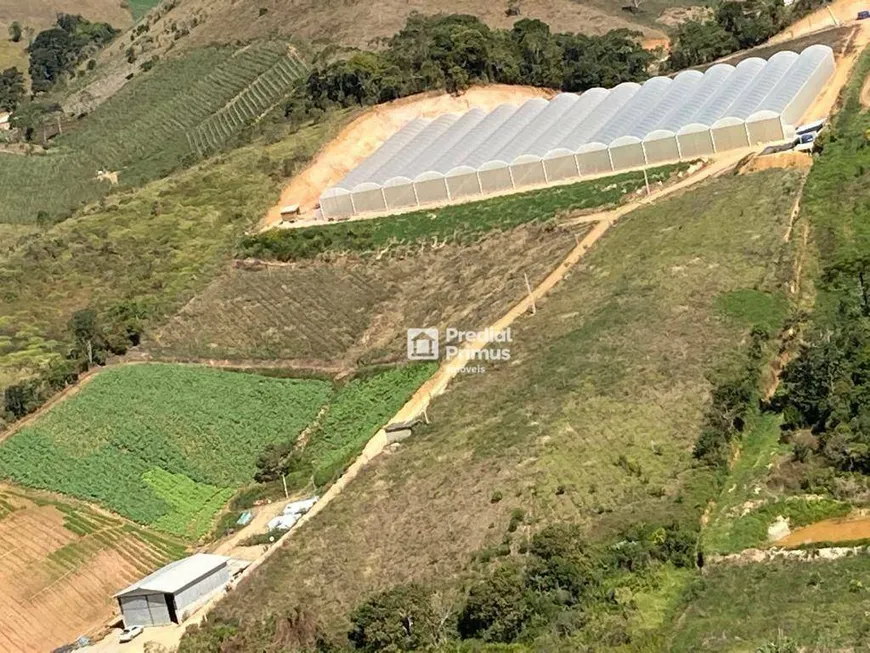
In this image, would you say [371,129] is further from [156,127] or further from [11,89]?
[11,89]

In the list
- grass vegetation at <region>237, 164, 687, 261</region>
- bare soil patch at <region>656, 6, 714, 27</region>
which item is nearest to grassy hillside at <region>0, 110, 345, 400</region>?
grass vegetation at <region>237, 164, 687, 261</region>

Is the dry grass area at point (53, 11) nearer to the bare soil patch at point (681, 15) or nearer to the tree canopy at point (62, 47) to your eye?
the tree canopy at point (62, 47)

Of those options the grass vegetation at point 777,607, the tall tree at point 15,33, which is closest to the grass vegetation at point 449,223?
the grass vegetation at point 777,607

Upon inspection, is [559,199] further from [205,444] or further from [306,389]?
[205,444]

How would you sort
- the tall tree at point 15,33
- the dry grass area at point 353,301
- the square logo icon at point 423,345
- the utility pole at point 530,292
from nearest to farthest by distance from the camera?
1. the utility pole at point 530,292
2. the square logo icon at point 423,345
3. the dry grass area at point 353,301
4. the tall tree at point 15,33

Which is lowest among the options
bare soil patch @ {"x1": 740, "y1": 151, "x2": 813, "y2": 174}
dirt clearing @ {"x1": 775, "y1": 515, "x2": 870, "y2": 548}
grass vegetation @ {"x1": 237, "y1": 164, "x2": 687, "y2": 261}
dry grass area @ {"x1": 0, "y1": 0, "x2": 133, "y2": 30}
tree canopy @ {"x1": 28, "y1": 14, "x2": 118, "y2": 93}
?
dirt clearing @ {"x1": 775, "y1": 515, "x2": 870, "y2": 548}

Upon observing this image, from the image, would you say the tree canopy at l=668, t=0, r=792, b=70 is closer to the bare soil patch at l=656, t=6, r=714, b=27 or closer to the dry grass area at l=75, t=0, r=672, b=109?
the dry grass area at l=75, t=0, r=672, b=109

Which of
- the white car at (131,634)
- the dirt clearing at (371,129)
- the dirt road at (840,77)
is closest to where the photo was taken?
the white car at (131,634)
